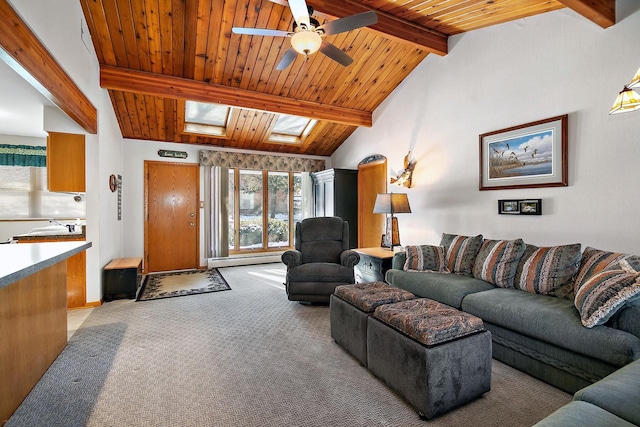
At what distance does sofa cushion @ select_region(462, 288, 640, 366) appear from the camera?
1638 millimetres

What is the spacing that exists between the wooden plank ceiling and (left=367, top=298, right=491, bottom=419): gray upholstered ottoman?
2.58 m

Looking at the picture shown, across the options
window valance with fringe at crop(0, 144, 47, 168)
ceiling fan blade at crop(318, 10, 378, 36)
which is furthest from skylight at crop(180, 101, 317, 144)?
ceiling fan blade at crop(318, 10, 378, 36)

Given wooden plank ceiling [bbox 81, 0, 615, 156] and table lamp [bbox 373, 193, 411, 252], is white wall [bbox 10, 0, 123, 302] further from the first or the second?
table lamp [bbox 373, 193, 411, 252]

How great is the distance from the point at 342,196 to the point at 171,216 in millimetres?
3306

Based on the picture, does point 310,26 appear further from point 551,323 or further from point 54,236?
point 54,236

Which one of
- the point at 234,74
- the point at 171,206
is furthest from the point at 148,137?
the point at 234,74

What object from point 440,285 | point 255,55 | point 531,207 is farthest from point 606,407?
point 255,55

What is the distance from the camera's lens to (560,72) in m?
2.82

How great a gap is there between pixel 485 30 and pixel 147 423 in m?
4.79

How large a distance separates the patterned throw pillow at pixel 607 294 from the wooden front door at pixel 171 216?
5.71 meters

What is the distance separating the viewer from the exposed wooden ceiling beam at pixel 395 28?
3.01m

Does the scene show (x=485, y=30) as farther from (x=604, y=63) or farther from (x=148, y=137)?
(x=148, y=137)

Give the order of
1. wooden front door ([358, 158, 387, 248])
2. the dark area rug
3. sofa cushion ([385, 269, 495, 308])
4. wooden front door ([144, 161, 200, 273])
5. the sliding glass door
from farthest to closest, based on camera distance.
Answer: the sliding glass door < wooden front door ([144, 161, 200, 273]) < wooden front door ([358, 158, 387, 248]) < the dark area rug < sofa cushion ([385, 269, 495, 308])

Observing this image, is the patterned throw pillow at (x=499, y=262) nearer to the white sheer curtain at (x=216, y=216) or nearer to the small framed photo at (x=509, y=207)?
the small framed photo at (x=509, y=207)
